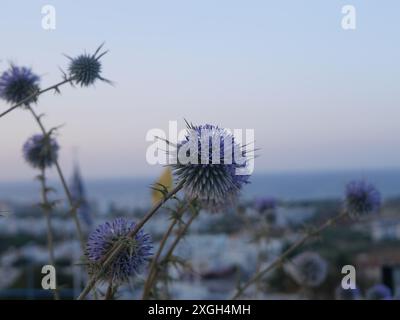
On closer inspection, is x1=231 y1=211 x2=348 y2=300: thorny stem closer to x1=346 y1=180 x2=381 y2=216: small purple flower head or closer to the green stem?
x1=346 y1=180 x2=381 y2=216: small purple flower head

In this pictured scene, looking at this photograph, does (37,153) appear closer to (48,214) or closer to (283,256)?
(48,214)

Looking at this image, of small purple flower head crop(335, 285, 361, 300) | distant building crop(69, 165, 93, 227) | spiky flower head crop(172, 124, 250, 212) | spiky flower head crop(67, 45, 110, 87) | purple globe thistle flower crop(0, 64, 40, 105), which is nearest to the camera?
spiky flower head crop(172, 124, 250, 212)

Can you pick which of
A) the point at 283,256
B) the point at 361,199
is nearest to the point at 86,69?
the point at 283,256

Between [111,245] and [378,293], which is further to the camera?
[378,293]

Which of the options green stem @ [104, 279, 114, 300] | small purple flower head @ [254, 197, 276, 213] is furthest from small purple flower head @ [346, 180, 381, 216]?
green stem @ [104, 279, 114, 300]

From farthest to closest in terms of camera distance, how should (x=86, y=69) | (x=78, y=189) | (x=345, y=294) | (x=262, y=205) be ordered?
(x=78, y=189) < (x=262, y=205) < (x=345, y=294) < (x=86, y=69)
